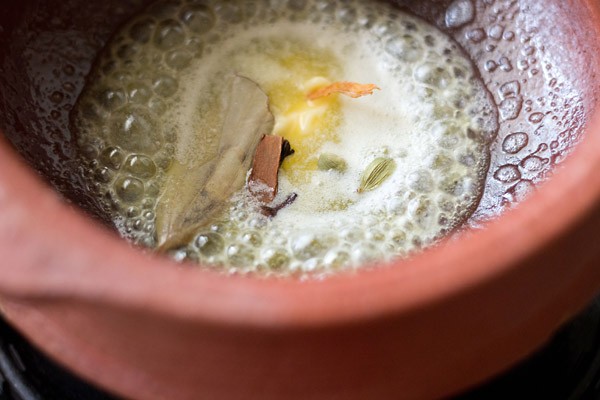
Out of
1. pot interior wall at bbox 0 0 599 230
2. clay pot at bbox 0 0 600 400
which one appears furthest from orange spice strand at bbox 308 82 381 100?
clay pot at bbox 0 0 600 400

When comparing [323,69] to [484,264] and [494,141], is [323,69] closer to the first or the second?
[494,141]

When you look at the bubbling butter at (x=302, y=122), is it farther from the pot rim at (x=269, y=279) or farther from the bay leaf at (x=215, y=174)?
the pot rim at (x=269, y=279)

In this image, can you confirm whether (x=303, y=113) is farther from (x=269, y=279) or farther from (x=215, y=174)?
(x=269, y=279)

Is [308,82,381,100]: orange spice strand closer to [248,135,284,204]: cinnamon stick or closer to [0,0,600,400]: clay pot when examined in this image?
[248,135,284,204]: cinnamon stick

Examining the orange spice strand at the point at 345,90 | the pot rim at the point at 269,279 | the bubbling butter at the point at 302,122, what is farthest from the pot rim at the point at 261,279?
the orange spice strand at the point at 345,90

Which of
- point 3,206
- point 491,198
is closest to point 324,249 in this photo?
point 491,198

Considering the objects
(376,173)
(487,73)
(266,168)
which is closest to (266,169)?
(266,168)
